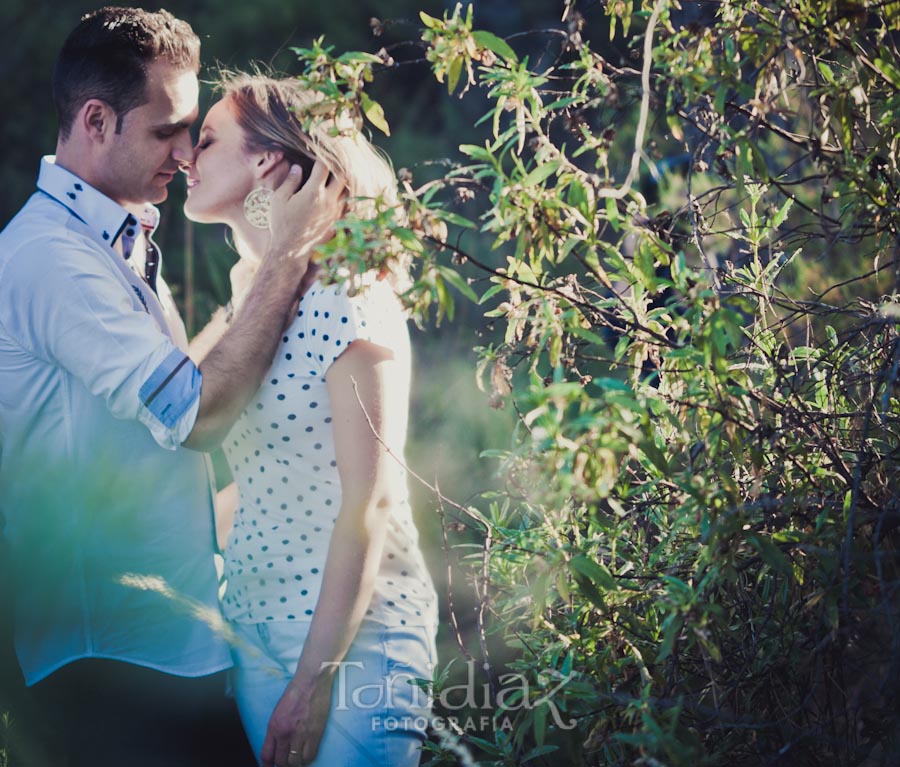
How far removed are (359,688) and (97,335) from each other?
34.1 inches

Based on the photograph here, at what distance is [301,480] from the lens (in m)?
2.05

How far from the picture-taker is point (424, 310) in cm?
151

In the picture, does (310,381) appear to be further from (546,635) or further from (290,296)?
(546,635)

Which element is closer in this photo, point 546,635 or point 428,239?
point 428,239

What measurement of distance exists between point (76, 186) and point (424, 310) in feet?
3.87

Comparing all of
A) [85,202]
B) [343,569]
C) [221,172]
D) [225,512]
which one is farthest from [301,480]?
[85,202]

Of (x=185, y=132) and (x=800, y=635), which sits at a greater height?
(x=185, y=132)

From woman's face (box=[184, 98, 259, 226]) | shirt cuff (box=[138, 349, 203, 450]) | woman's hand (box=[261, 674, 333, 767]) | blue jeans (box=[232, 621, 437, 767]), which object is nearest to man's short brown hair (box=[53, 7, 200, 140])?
woman's face (box=[184, 98, 259, 226])

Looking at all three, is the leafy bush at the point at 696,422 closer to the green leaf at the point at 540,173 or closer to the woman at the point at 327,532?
the green leaf at the point at 540,173

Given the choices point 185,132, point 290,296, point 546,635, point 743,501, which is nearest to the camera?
point 743,501

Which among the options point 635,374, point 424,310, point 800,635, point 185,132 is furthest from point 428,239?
point 185,132

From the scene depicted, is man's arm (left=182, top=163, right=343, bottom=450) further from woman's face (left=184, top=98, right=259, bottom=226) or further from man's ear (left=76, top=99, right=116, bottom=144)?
man's ear (left=76, top=99, right=116, bottom=144)

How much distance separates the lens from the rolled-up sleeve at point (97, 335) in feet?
6.38

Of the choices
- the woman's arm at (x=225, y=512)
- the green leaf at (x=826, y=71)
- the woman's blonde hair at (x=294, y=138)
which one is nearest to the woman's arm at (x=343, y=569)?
the woman's blonde hair at (x=294, y=138)
